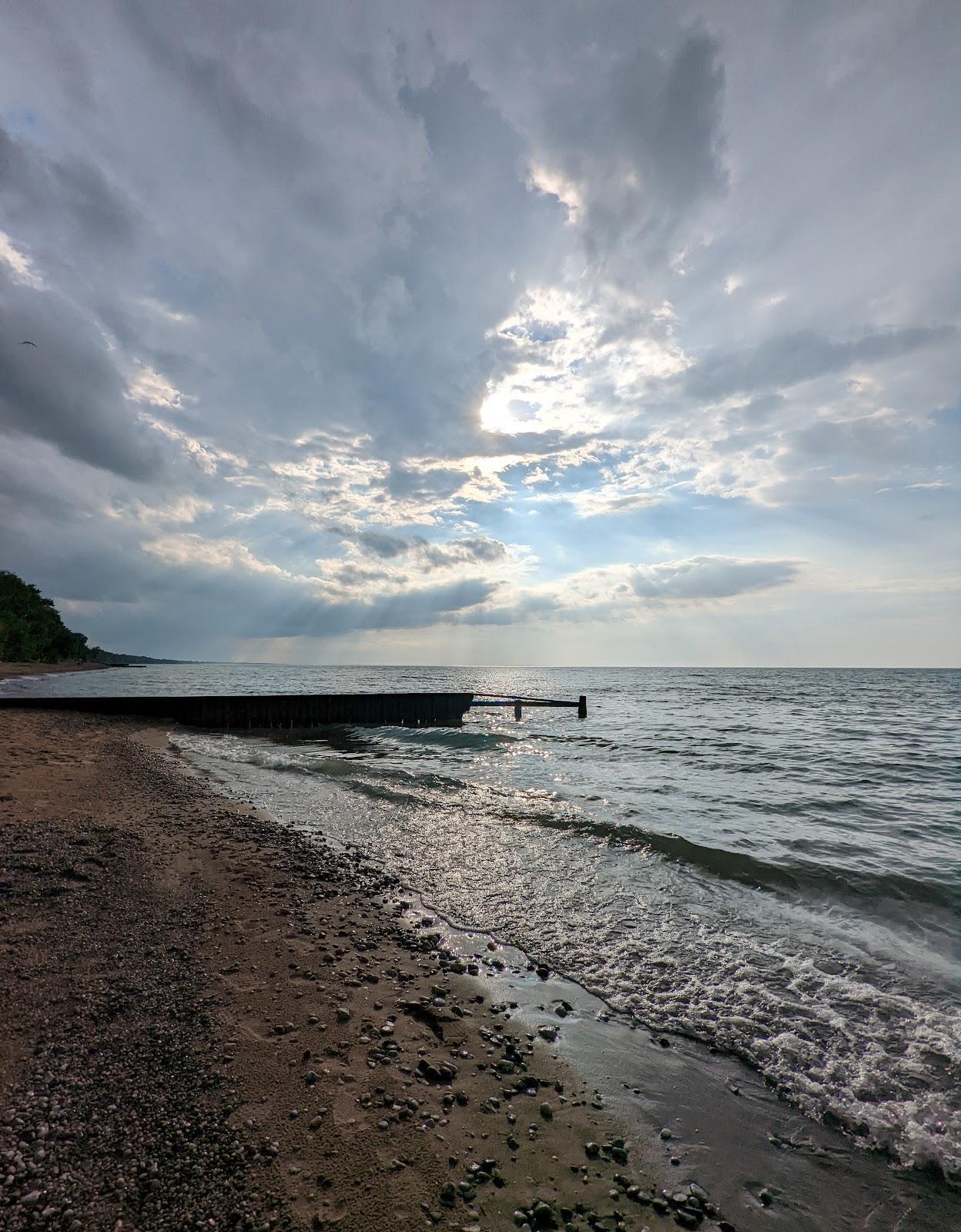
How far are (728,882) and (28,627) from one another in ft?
406

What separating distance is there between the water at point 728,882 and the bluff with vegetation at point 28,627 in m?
96.0

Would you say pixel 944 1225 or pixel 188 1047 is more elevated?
pixel 188 1047

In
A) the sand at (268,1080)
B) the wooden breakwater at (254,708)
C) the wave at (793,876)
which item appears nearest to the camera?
the sand at (268,1080)

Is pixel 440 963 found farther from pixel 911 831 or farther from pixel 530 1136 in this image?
pixel 911 831

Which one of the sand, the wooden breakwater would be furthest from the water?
the wooden breakwater

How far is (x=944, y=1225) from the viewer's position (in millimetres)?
3551

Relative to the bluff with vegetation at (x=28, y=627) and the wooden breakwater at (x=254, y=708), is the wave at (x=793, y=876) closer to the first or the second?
the wooden breakwater at (x=254, y=708)

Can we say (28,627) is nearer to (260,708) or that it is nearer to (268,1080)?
(260,708)

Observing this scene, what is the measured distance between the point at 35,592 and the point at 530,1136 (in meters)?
137

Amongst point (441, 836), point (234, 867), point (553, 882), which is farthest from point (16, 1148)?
point (441, 836)

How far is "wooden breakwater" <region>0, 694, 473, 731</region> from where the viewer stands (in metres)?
31.4

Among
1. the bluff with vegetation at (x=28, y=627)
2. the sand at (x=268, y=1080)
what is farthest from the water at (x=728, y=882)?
the bluff with vegetation at (x=28, y=627)

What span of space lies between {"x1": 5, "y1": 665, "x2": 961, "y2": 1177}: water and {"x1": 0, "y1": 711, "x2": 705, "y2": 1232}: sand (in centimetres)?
186

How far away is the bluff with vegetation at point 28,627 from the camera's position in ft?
295
